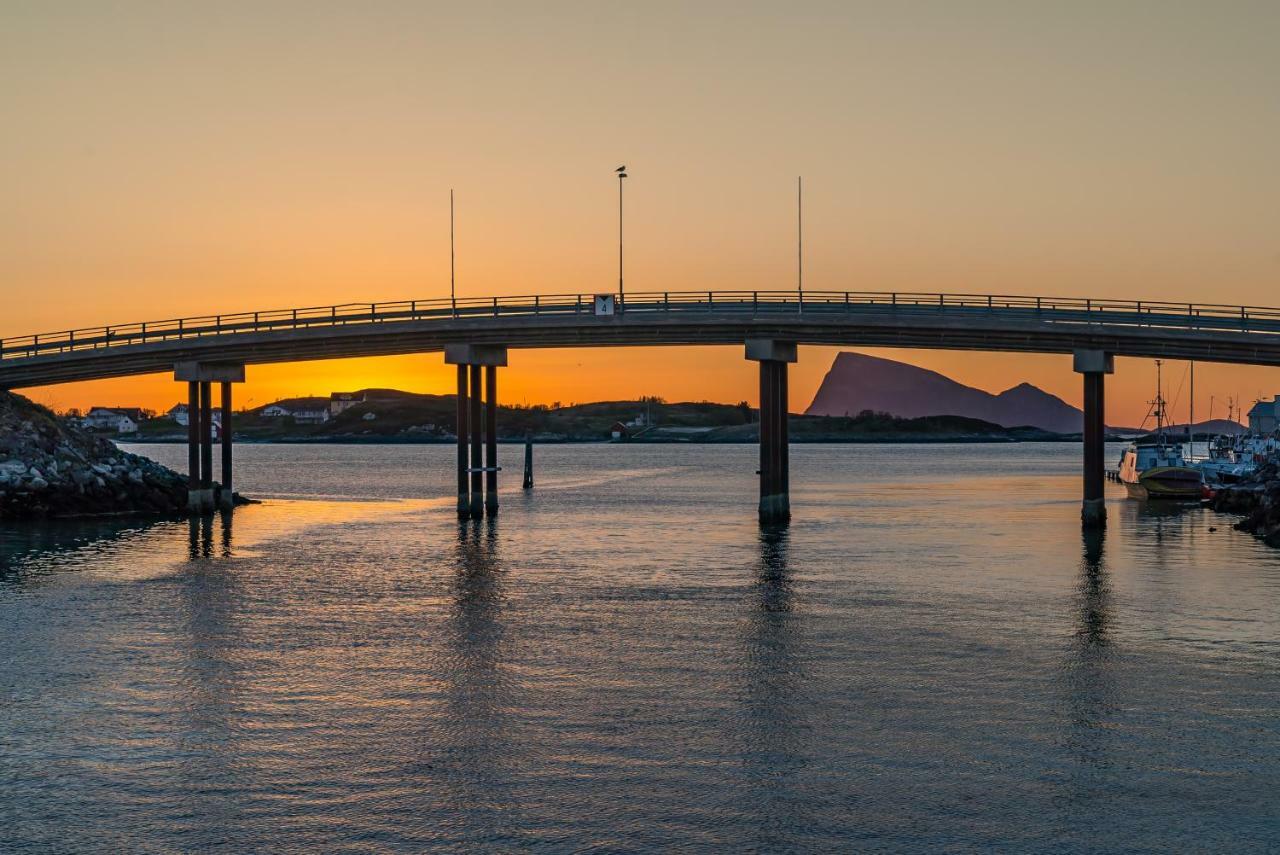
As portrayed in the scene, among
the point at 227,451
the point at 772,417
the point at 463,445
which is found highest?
the point at 772,417

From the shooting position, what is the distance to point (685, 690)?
76.1 ft

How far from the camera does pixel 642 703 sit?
22.0 metres

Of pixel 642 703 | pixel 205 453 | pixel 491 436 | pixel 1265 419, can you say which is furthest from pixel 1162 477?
pixel 1265 419

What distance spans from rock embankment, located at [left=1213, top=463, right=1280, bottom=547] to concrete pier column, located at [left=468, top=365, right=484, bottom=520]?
40.0m

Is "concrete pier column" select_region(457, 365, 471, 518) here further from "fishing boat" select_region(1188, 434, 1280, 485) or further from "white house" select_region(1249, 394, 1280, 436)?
"white house" select_region(1249, 394, 1280, 436)

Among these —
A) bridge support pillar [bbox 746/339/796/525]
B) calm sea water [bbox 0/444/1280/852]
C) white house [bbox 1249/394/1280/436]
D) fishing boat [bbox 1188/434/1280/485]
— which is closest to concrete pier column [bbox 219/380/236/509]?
calm sea water [bbox 0/444/1280/852]

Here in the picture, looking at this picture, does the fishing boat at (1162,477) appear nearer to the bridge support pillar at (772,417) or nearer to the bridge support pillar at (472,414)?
the bridge support pillar at (772,417)

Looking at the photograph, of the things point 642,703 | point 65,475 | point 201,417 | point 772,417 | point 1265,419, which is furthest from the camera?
point 1265,419

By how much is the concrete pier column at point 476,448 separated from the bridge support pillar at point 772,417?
1650 centimetres

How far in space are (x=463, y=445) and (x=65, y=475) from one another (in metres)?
23.0

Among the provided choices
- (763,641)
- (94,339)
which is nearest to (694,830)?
(763,641)

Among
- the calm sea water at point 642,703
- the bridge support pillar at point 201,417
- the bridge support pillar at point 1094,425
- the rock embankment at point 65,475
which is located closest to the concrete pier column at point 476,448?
the bridge support pillar at point 201,417

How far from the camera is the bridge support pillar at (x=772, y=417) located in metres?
64.7

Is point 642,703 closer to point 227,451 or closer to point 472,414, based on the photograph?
point 472,414
